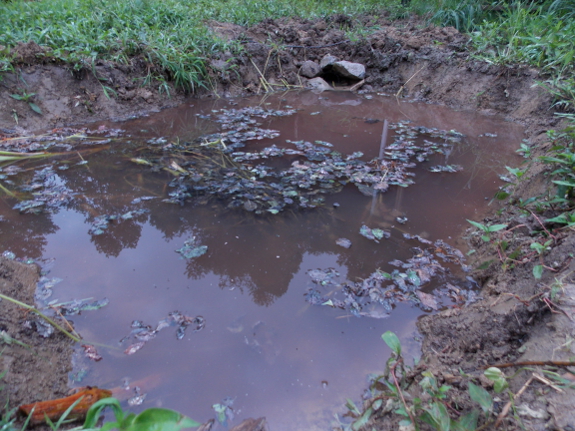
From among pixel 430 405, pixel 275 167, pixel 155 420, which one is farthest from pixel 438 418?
pixel 275 167

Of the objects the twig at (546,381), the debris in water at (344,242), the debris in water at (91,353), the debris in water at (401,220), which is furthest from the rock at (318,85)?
the twig at (546,381)

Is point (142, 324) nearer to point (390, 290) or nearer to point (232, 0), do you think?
point (390, 290)

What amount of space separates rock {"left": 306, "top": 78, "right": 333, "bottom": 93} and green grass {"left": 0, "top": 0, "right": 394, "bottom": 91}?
192cm

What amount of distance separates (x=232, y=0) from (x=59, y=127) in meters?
6.03

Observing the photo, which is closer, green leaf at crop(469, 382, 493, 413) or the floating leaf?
green leaf at crop(469, 382, 493, 413)

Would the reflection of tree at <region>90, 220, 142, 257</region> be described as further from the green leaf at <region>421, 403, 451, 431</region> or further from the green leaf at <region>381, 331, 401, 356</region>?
the green leaf at <region>421, 403, 451, 431</region>

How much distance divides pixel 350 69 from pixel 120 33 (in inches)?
174

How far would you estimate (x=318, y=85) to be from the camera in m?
7.30

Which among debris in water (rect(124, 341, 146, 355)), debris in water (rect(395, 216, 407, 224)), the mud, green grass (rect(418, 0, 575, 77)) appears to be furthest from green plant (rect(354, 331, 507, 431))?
green grass (rect(418, 0, 575, 77))

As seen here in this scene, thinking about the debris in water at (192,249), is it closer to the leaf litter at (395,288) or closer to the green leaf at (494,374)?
the leaf litter at (395,288)

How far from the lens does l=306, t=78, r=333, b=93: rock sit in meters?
7.24

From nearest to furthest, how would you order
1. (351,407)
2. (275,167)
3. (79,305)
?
(351,407)
(79,305)
(275,167)

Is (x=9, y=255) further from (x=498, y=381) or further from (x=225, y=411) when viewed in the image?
(x=498, y=381)

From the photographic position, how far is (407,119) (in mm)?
5527
